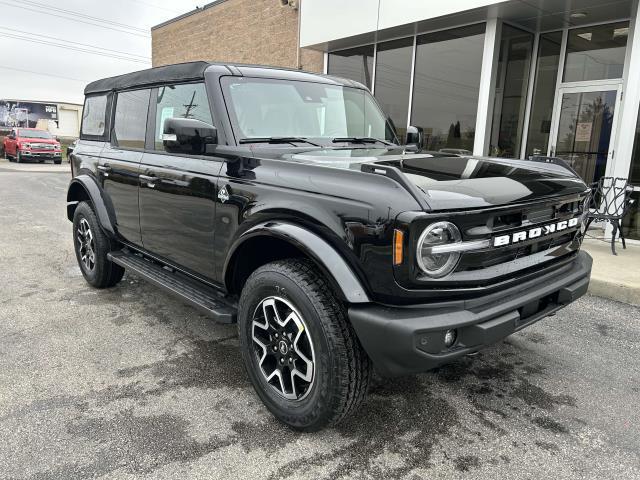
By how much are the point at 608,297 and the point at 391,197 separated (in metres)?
4.00

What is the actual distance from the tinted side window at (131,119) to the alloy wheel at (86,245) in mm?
986

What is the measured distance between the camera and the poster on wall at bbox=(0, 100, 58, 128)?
51406mm

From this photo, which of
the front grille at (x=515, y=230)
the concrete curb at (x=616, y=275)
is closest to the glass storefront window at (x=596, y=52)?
the concrete curb at (x=616, y=275)

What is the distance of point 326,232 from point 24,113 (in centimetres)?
5992

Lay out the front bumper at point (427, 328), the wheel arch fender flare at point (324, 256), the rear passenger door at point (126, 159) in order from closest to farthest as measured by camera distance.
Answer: the front bumper at point (427, 328) → the wheel arch fender flare at point (324, 256) → the rear passenger door at point (126, 159)

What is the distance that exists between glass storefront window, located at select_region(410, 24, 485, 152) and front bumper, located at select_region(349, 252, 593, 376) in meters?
7.39

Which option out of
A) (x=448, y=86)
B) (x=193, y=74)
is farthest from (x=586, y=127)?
(x=193, y=74)

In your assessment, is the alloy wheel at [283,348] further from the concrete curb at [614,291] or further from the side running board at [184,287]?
the concrete curb at [614,291]

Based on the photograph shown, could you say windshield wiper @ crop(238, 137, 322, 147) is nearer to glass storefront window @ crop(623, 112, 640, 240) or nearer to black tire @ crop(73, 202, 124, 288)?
black tire @ crop(73, 202, 124, 288)

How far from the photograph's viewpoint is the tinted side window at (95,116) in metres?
4.79

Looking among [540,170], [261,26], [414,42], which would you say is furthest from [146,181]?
[261,26]

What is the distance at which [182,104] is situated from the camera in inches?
140

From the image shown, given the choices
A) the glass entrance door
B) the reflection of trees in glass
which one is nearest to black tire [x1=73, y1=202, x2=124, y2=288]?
the glass entrance door

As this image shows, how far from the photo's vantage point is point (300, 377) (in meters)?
2.56
